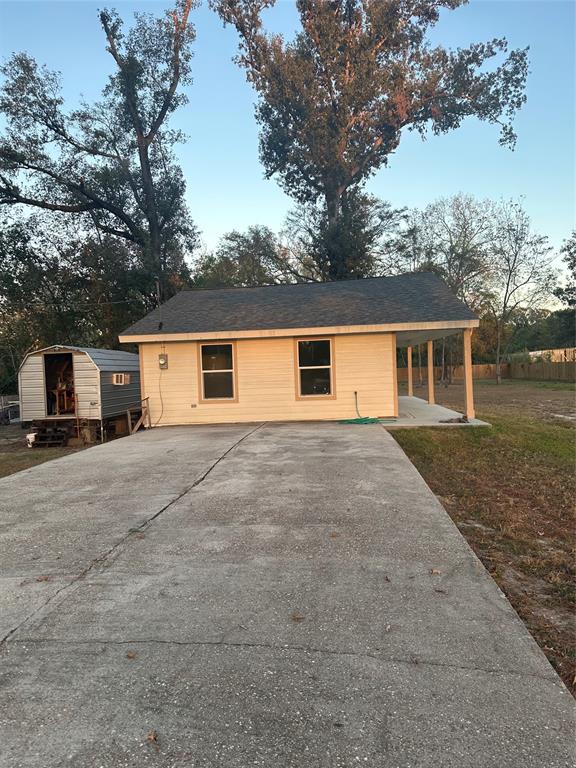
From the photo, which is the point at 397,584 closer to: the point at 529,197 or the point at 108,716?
the point at 108,716

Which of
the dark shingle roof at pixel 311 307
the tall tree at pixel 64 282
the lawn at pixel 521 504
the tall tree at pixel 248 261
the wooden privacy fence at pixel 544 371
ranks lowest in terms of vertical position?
the lawn at pixel 521 504

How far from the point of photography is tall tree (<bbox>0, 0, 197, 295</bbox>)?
21.9 meters

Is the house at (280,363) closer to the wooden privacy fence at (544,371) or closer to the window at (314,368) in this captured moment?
the window at (314,368)

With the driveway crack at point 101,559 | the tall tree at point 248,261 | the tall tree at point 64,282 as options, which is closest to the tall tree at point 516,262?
the tall tree at point 248,261

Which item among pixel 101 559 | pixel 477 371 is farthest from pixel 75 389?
pixel 477 371

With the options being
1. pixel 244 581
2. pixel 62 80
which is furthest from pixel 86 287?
pixel 244 581

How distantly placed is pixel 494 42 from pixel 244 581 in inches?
1210

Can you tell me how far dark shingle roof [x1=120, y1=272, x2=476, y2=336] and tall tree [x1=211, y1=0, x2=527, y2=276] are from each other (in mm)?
11010

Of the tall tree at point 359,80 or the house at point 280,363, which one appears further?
the tall tree at point 359,80

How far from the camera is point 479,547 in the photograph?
437cm

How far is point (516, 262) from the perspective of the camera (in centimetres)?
3484

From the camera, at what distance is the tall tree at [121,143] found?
2189 centimetres

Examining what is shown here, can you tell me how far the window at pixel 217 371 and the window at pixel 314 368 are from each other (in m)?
1.60

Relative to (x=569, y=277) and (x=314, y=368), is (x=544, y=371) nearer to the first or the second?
(x=569, y=277)
